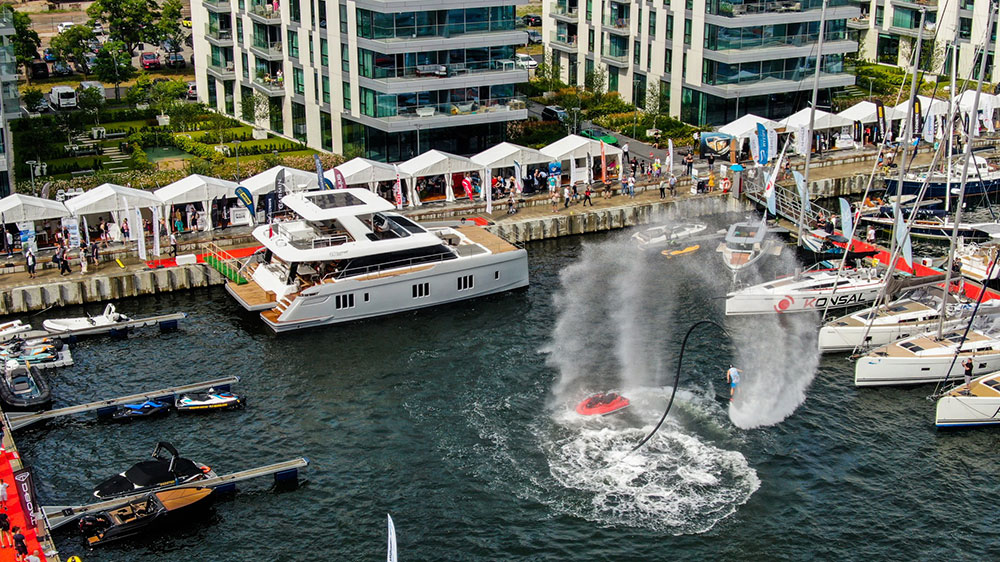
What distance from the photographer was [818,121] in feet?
357

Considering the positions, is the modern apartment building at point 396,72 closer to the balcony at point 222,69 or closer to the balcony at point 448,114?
the balcony at point 448,114

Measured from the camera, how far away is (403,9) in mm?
96750

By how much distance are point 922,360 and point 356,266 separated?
117 feet

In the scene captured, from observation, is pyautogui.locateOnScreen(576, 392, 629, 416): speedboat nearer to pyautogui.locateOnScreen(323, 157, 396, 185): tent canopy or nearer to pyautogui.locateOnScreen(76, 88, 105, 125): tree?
pyautogui.locateOnScreen(323, 157, 396, 185): tent canopy

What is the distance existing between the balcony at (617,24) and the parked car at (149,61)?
5892cm

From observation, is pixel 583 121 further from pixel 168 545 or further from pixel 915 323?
pixel 168 545

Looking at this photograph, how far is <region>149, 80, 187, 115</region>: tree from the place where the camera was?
119169 millimetres

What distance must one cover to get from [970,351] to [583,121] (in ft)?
184

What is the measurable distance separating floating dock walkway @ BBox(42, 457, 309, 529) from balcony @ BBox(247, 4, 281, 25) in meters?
62.7

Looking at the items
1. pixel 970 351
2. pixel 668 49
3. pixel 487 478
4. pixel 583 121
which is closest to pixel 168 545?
pixel 487 478

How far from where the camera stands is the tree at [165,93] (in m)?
119

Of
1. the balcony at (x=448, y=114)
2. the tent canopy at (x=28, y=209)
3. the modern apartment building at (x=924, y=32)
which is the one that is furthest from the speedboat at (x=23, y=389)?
the modern apartment building at (x=924, y=32)

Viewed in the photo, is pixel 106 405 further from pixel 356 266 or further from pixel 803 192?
pixel 803 192

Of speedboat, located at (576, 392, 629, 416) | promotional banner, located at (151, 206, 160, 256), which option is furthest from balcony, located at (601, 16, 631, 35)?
speedboat, located at (576, 392, 629, 416)
